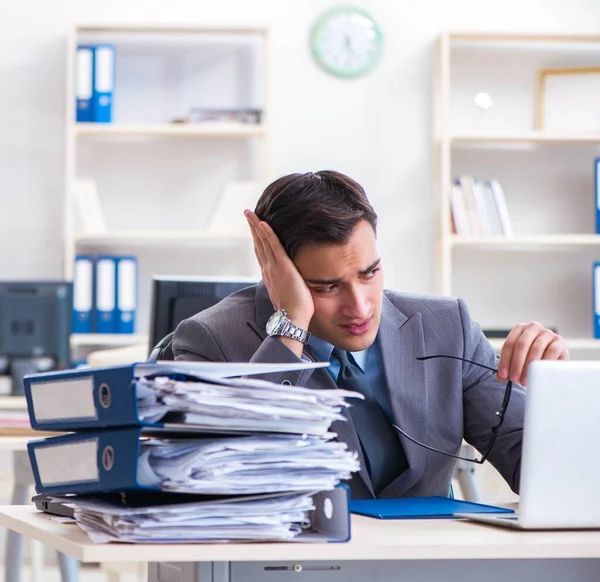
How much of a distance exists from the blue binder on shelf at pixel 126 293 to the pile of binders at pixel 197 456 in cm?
325

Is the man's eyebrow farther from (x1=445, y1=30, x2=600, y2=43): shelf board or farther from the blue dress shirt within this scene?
(x1=445, y1=30, x2=600, y2=43): shelf board

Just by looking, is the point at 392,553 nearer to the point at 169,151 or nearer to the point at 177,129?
the point at 177,129

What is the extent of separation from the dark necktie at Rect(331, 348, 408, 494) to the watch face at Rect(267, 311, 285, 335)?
148 mm

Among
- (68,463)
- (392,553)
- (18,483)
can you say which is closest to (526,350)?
(392,553)

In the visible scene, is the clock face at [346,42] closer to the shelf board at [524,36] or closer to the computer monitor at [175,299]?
the shelf board at [524,36]

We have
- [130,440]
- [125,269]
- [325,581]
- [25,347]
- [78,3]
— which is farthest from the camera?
[78,3]

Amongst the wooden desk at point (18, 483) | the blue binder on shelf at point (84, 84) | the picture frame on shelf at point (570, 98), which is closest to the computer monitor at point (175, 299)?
the wooden desk at point (18, 483)

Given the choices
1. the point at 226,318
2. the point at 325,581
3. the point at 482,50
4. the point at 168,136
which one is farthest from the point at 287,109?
the point at 325,581

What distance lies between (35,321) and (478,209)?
1.86 m

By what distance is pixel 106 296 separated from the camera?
4.31 m

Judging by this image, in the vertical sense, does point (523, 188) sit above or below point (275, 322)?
above

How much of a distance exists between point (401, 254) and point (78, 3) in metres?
1.78

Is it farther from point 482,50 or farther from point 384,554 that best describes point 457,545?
point 482,50

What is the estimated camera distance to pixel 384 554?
3.24 feet
